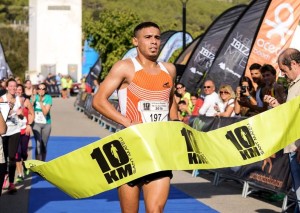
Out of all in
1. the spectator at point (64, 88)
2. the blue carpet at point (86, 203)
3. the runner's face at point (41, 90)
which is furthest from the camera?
the spectator at point (64, 88)

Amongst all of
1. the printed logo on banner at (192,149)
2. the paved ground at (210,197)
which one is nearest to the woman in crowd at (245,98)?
the paved ground at (210,197)

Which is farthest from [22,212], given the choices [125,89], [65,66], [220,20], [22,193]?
[65,66]

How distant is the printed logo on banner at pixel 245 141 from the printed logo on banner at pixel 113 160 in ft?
3.63

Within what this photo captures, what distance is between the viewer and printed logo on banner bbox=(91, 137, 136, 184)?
22.3 ft

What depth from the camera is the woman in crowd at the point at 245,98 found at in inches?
476

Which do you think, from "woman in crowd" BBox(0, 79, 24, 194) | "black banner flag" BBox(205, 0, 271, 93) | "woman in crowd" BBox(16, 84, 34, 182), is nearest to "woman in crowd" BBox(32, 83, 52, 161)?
"woman in crowd" BBox(16, 84, 34, 182)

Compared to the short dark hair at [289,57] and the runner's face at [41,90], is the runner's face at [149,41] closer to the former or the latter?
the short dark hair at [289,57]

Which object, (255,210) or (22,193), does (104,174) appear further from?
(22,193)

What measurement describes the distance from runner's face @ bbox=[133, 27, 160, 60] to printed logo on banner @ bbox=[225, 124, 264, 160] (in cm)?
100

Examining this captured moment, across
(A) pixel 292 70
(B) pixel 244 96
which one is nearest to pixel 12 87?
(B) pixel 244 96

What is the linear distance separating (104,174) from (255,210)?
518cm

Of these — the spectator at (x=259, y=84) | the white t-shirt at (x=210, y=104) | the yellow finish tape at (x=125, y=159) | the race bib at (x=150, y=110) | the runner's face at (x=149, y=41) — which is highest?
the runner's face at (x=149, y=41)

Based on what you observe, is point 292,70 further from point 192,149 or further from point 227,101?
point 227,101

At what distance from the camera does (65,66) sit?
306 ft
